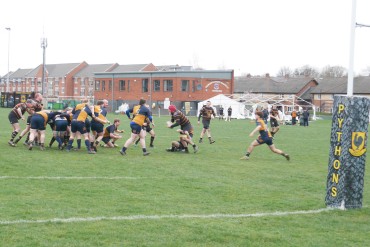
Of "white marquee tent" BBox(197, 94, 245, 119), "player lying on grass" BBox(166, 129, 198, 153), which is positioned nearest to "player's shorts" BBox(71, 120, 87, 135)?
"player lying on grass" BBox(166, 129, 198, 153)

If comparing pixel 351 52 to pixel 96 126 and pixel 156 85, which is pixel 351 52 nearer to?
pixel 96 126

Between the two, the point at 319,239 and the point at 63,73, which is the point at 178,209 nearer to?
the point at 319,239

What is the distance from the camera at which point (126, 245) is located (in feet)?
21.3

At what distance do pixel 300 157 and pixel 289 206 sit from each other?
9.22m

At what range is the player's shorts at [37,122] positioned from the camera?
659 inches

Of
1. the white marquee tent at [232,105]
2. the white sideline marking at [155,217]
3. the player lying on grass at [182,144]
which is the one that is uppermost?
the white marquee tent at [232,105]

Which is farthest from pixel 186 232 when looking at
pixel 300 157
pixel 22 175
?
pixel 300 157

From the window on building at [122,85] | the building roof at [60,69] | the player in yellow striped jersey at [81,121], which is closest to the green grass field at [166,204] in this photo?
the player in yellow striped jersey at [81,121]

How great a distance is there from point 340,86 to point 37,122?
278 feet

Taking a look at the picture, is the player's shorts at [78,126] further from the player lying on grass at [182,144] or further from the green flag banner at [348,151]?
the green flag banner at [348,151]

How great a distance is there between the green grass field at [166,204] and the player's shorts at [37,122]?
1.48 meters

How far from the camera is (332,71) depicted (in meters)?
130

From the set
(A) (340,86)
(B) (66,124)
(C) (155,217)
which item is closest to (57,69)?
(A) (340,86)

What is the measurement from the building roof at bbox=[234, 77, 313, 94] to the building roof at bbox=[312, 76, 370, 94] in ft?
9.32
